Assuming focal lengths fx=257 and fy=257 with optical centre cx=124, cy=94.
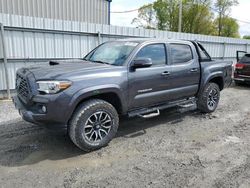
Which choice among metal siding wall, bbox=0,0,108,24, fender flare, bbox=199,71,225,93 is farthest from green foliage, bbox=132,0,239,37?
fender flare, bbox=199,71,225,93

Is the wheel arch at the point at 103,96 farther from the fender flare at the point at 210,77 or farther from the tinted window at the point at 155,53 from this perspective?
the fender flare at the point at 210,77

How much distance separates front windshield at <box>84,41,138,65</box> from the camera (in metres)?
4.77

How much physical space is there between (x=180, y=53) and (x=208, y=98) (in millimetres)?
1536

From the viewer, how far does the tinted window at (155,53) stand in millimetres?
4937

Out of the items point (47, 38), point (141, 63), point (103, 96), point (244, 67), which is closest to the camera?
point (103, 96)

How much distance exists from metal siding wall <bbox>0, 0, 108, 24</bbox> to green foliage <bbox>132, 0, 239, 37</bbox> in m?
27.7

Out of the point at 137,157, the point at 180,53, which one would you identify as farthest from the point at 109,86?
the point at 180,53

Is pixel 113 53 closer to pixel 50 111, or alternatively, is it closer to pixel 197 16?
pixel 50 111

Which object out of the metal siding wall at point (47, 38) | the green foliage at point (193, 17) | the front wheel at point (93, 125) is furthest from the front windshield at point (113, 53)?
the green foliage at point (193, 17)

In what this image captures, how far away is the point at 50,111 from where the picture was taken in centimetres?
372

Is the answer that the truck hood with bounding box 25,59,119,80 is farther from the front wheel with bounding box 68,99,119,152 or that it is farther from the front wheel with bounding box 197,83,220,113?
the front wheel with bounding box 197,83,220,113

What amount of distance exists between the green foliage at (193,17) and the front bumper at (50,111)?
38431 mm

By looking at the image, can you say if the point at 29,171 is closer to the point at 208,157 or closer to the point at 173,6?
the point at 208,157

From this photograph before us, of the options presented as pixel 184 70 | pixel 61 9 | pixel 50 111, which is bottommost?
pixel 50 111
